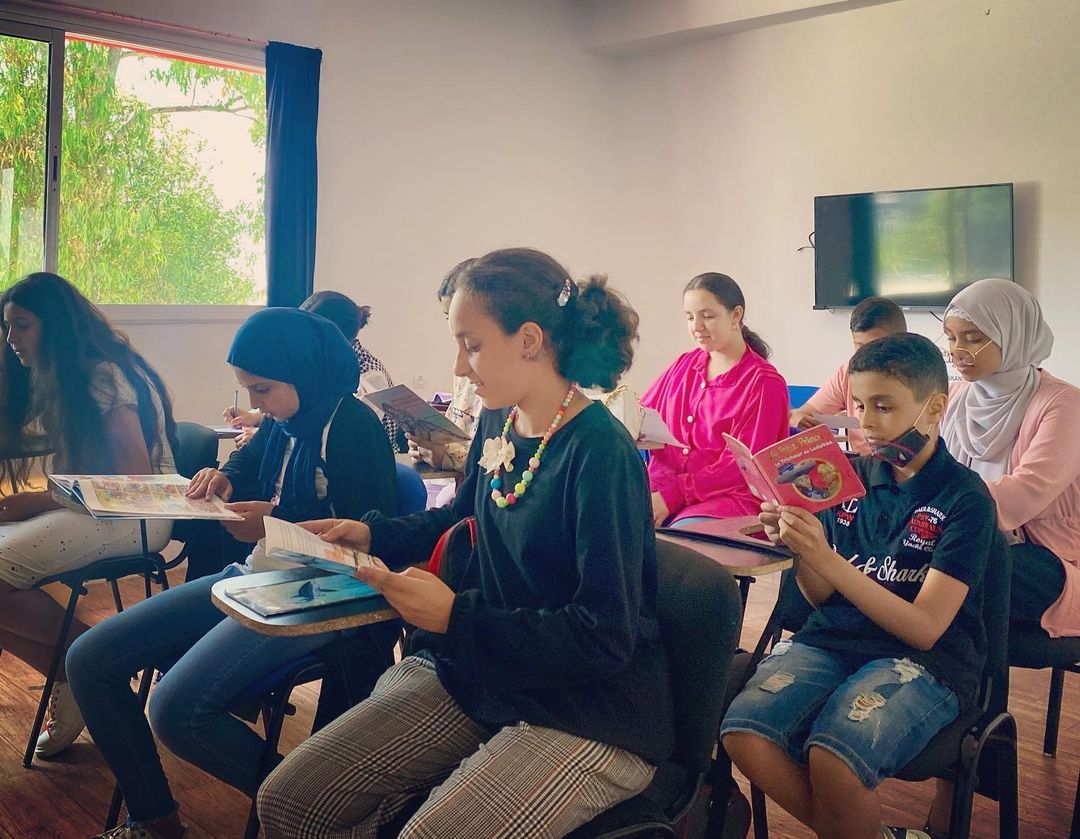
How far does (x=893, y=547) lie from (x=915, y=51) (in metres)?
4.56

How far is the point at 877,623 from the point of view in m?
1.90

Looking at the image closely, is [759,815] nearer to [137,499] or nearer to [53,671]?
[137,499]

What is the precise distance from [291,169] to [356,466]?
3810mm

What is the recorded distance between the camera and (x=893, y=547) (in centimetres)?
198

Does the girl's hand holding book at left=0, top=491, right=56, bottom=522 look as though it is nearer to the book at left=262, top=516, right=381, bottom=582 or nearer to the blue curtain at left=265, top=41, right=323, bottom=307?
the book at left=262, top=516, right=381, bottom=582

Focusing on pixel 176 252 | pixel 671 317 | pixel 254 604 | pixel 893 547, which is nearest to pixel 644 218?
pixel 671 317

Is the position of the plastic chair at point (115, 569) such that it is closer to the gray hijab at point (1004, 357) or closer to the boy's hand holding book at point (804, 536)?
the boy's hand holding book at point (804, 536)

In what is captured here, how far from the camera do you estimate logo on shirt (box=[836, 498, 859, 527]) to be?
2105 millimetres

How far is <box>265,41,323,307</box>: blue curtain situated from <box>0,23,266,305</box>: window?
0.57 ft

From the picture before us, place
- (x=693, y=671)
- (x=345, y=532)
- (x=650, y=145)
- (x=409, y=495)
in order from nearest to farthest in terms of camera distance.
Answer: (x=693, y=671) → (x=345, y=532) → (x=409, y=495) → (x=650, y=145)

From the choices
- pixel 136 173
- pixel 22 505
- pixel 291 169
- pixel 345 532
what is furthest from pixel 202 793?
pixel 291 169

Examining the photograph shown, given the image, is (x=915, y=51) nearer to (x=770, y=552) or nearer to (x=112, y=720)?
(x=770, y=552)

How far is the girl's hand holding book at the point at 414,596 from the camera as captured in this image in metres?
1.50

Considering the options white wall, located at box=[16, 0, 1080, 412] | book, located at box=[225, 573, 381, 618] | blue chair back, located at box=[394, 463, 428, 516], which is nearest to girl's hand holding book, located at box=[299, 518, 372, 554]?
book, located at box=[225, 573, 381, 618]
